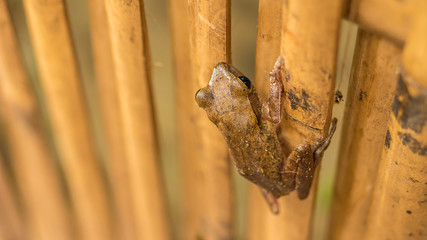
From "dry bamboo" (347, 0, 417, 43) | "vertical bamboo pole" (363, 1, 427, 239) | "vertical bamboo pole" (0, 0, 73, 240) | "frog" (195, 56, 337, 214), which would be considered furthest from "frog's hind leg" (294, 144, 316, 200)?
"vertical bamboo pole" (0, 0, 73, 240)

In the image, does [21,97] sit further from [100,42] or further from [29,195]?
[29,195]

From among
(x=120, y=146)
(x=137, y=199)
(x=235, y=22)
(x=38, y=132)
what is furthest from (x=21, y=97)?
(x=235, y=22)

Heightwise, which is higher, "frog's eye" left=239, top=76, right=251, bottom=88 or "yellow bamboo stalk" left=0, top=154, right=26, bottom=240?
"frog's eye" left=239, top=76, right=251, bottom=88

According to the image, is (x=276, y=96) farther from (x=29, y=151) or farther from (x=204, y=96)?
(x=29, y=151)

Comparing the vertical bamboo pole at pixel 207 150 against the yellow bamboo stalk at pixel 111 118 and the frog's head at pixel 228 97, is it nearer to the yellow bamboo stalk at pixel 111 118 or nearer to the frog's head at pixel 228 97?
the frog's head at pixel 228 97

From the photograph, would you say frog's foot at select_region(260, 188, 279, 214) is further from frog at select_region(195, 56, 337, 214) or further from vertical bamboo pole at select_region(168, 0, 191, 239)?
vertical bamboo pole at select_region(168, 0, 191, 239)

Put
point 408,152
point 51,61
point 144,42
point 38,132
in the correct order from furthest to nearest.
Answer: point 38,132, point 51,61, point 144,42, point 408,152

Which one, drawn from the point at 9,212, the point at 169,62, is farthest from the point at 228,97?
the point at 9,212
